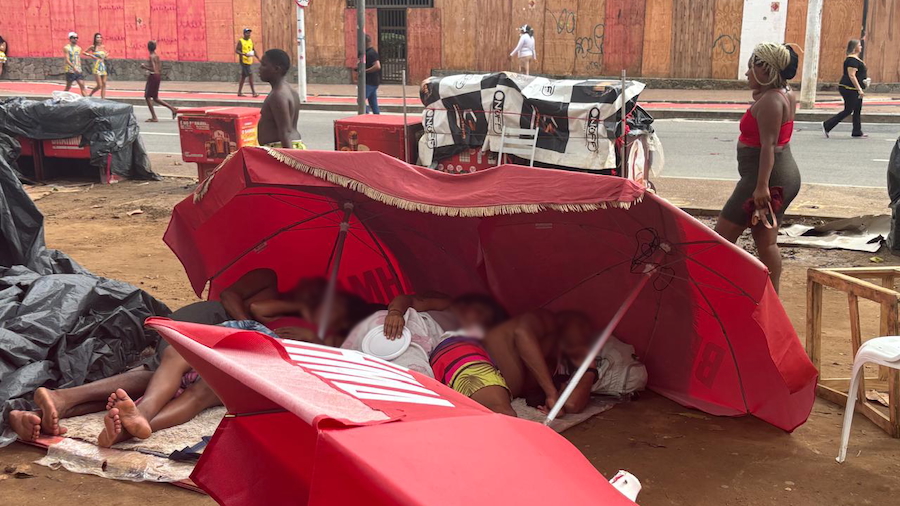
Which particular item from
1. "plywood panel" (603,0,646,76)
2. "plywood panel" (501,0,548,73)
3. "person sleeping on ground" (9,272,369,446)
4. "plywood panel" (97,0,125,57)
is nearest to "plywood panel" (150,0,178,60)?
"plywood panel" (97,0,125,57)

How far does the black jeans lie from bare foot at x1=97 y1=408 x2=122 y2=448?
13.5 m

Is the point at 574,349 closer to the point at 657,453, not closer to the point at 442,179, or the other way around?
the point at 657,453

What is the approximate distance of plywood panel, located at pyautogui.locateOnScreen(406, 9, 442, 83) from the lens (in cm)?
2430

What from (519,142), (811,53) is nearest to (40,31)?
(811,53)

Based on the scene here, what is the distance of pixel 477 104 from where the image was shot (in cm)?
794

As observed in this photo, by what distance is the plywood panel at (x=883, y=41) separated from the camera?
21.3 metres

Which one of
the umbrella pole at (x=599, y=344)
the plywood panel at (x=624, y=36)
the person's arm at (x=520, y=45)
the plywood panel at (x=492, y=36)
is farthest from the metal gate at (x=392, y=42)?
the umbrella pole at (x=599, y=344)

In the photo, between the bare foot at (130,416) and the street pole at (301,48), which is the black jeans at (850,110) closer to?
the street pole at (301,48)

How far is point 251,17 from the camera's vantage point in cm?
2517

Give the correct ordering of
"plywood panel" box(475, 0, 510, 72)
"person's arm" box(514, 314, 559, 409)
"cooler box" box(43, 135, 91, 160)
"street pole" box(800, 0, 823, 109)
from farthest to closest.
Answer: "plywood panel" box(475, 0, 510, 72) → "street pole" box(800, 0, 823, 109) → "cooler box" box(43, 135, 91, 160) → "person's arm" box(514, 314, 559, 409)

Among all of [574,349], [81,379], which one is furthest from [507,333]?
[81,379]

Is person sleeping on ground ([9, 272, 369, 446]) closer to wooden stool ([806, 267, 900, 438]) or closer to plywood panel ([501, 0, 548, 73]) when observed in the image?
wooden stool ([806, 267, 900, 438])

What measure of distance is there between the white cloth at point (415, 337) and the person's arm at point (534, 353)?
0.42 meters

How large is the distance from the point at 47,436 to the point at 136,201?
235 inches
